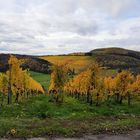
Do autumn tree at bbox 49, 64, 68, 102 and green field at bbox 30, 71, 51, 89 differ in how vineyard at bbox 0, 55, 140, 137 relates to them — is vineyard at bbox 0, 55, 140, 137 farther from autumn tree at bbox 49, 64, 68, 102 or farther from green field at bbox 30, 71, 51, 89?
green field at bbox 30, 71, 51, 89

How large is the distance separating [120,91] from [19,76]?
24.8m

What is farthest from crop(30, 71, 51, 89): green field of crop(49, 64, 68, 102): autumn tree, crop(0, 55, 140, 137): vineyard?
crop(49, 64, 68, 102): autumn tree

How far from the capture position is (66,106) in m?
55.7

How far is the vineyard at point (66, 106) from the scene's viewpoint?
2080 cm

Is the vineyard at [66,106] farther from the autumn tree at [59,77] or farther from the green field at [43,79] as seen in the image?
the green field at [43,79]

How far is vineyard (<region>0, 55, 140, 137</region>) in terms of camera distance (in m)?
20.8

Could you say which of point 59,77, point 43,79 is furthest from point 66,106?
point 43,79

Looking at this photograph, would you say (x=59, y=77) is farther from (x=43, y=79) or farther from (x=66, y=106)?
(x=43, y=79)

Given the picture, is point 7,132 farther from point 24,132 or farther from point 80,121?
point 80,121

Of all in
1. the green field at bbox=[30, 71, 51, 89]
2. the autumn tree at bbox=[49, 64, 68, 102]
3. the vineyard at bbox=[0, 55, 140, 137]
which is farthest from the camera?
the green field at bbox=[30, 71, 51, 89]

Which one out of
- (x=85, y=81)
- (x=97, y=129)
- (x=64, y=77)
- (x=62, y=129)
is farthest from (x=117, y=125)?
(x=85, y=81)

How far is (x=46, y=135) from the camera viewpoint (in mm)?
19266

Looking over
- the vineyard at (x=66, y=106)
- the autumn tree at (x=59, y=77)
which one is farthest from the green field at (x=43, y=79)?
the autumn tree at (x=59, y=77)

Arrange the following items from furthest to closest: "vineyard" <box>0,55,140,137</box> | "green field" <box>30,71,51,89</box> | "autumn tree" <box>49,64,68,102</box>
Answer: "green field" <box>30,71,51,89</box> → "autumn tree" <box>49,64,68,102</box> → "vineyard" <box>0,55,140,137</box>
